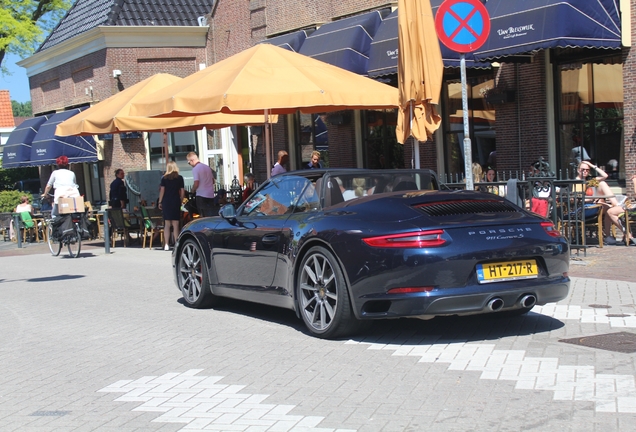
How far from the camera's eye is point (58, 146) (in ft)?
103

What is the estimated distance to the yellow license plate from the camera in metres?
6.44

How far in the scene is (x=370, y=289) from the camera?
651 cm

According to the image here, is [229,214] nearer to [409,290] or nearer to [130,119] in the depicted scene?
[409,290]

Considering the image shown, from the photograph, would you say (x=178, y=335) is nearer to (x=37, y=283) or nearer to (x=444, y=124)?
(x=37, y=283)

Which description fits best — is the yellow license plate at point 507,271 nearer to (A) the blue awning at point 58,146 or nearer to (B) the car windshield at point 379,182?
(B) the car windshield at point 379,182

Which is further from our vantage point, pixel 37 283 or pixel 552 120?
pixel 552 120

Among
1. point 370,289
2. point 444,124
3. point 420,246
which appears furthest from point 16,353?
point 444,124

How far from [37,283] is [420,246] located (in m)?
8.16

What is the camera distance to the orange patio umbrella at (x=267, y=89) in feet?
42.9

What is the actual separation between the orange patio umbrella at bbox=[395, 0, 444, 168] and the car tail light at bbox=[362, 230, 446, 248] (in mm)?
5080

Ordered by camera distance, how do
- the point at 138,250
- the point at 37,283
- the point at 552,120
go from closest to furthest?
the point at 37,283
the point at 552,120
the point at 138,250

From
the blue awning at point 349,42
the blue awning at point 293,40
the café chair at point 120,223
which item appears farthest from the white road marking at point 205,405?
the blue awning at point 293,40

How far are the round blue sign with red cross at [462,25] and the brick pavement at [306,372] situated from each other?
316 centimetres

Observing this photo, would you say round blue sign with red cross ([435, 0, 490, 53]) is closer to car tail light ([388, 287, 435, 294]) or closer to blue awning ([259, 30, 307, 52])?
car tail light ([388, 287, 435, 294])
